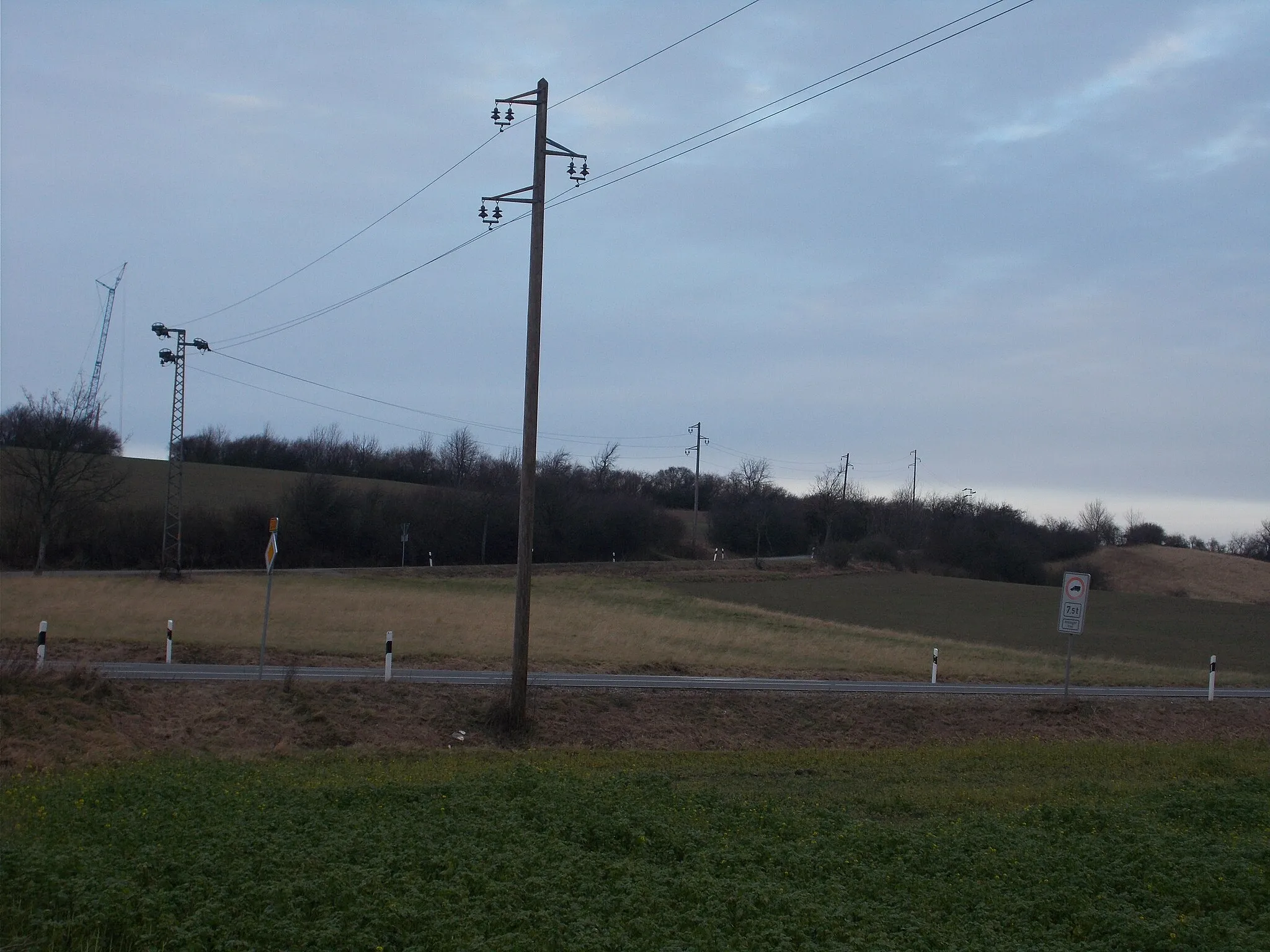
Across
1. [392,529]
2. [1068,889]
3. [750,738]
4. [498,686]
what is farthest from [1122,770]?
[392,529]

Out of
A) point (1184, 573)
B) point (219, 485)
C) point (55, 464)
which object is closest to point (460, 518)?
point (219, 485)

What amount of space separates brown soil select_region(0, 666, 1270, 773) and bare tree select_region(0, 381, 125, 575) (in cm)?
3908

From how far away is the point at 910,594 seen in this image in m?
73.1

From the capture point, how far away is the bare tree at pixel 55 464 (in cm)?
5438

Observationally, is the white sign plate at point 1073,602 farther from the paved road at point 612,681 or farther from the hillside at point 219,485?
the hillside at point 219,485

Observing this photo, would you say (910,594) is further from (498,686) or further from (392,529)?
(498,686)

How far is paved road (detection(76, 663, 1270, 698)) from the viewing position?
71.7 ft

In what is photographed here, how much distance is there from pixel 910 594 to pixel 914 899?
67688mm

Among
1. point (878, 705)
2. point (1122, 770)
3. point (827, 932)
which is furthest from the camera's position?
point (878, 705)

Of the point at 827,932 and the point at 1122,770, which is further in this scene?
the point at 1122,770

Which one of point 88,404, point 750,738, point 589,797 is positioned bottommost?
point 750,738

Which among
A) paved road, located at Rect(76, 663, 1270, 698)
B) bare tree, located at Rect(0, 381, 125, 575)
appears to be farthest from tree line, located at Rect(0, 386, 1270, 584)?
paved road, located at Rect(76, 663, 1270, 698)

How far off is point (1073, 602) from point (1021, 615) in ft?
132

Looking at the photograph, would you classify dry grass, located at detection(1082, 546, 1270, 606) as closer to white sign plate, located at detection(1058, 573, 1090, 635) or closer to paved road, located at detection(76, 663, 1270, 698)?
paved road, located at detection(76, 663, 1270, 698)
